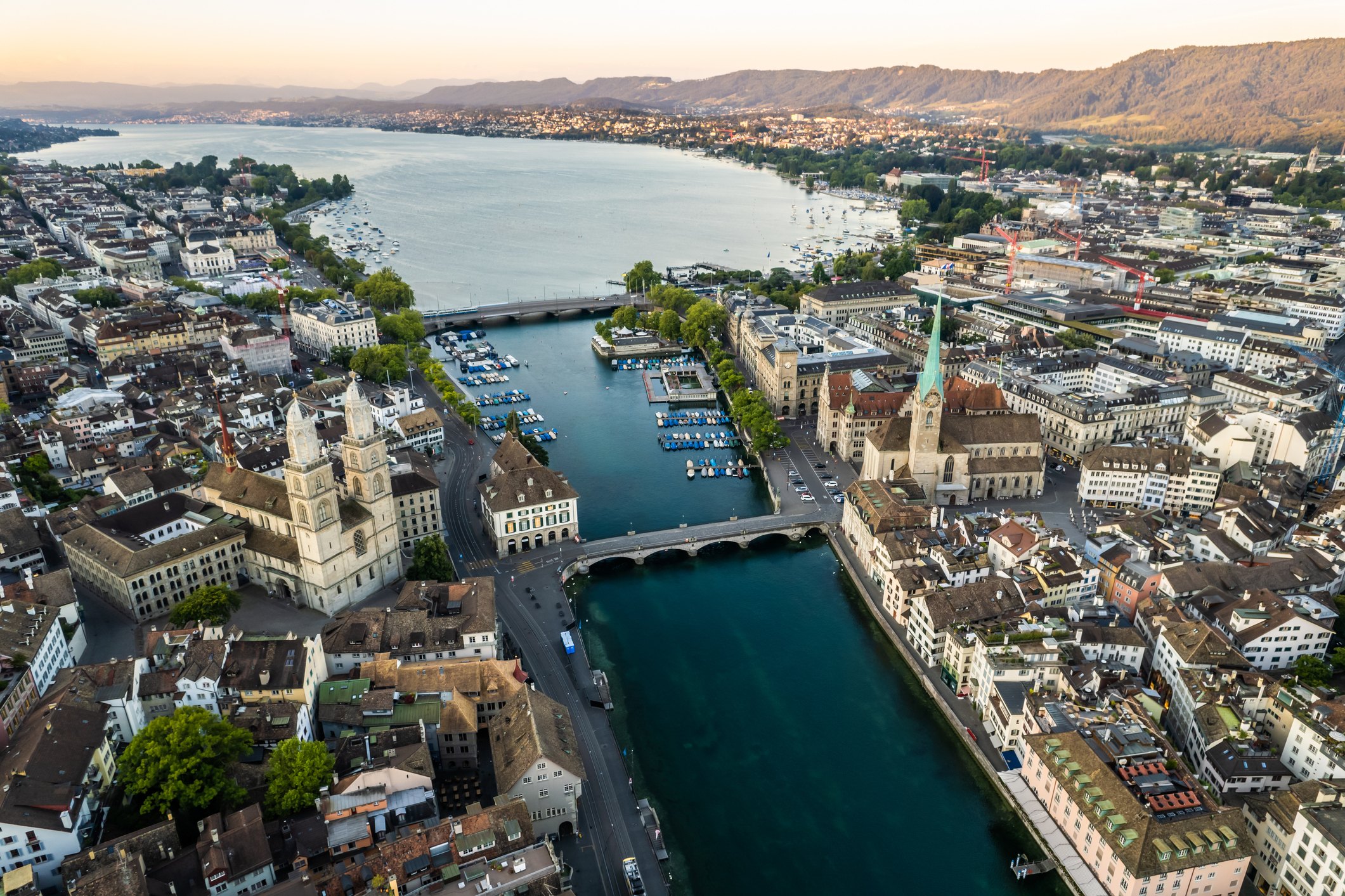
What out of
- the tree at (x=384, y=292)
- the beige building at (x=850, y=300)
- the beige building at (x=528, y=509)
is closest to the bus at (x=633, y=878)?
the beige building at (x=528, y=509)

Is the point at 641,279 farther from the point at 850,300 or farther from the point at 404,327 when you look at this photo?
the point at 404,327

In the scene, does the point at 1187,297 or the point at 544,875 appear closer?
the point at 544,875

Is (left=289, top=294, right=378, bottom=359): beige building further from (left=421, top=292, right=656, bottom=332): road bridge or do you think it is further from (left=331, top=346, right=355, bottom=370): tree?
(left=421, top=292, right=656, bottom=332): road bridge

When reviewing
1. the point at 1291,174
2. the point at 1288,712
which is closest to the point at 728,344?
the point at 1288,712

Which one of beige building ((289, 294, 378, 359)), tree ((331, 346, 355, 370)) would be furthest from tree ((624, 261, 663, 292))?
tree ((331, 346, 355, 370))

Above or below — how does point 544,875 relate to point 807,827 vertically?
above

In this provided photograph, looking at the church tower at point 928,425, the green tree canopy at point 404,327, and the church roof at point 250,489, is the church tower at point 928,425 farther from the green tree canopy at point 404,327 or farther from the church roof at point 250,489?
the green tree canopy at point 404,327

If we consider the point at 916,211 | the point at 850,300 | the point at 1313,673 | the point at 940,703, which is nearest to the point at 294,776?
the point at 940,703

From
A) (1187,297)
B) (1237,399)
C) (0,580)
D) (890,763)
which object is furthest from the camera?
(1187,297)

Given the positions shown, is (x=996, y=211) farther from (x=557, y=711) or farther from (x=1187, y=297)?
(x=557, y=711)
